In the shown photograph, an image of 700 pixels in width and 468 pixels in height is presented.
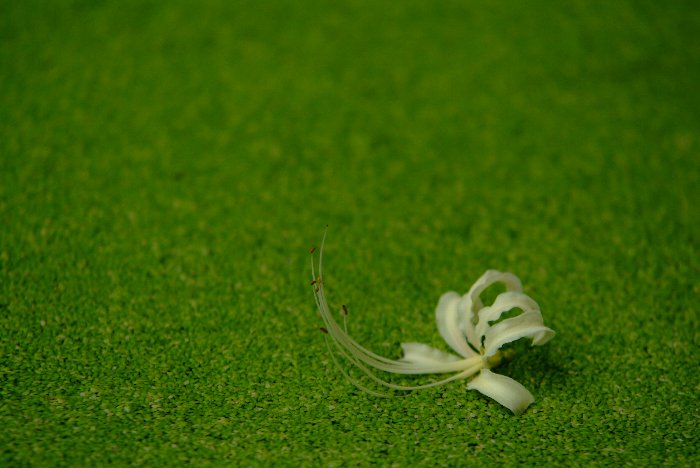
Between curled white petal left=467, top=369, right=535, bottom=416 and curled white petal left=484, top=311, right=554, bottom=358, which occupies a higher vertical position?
curled white petal left=484, top=311, right=554, bottom=358

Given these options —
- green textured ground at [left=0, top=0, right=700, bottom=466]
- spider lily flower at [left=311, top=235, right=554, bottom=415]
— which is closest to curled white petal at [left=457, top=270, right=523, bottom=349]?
Answer: spider lily flower at [left=311, top=235, right=554, bottom=415]

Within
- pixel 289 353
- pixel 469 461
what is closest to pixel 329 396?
pixel 289 353

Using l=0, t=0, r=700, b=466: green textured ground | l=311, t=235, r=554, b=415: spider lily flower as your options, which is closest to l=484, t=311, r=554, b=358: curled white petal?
l=311, t=235, r=554, b=415: spider lily flower

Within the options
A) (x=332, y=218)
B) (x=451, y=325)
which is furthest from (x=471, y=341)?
(x=332, y=218)

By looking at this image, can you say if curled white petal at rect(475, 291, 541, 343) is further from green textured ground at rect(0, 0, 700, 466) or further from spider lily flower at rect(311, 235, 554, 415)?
green textured ground at rect(0, 0, 700, 466)

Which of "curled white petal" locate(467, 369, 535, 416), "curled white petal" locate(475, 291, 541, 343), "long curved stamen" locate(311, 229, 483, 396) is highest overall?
"curled white petal" locate(475, 291, 541, 343)

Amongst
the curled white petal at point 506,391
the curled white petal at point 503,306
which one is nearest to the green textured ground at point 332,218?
the curled white petal at point 506,391
